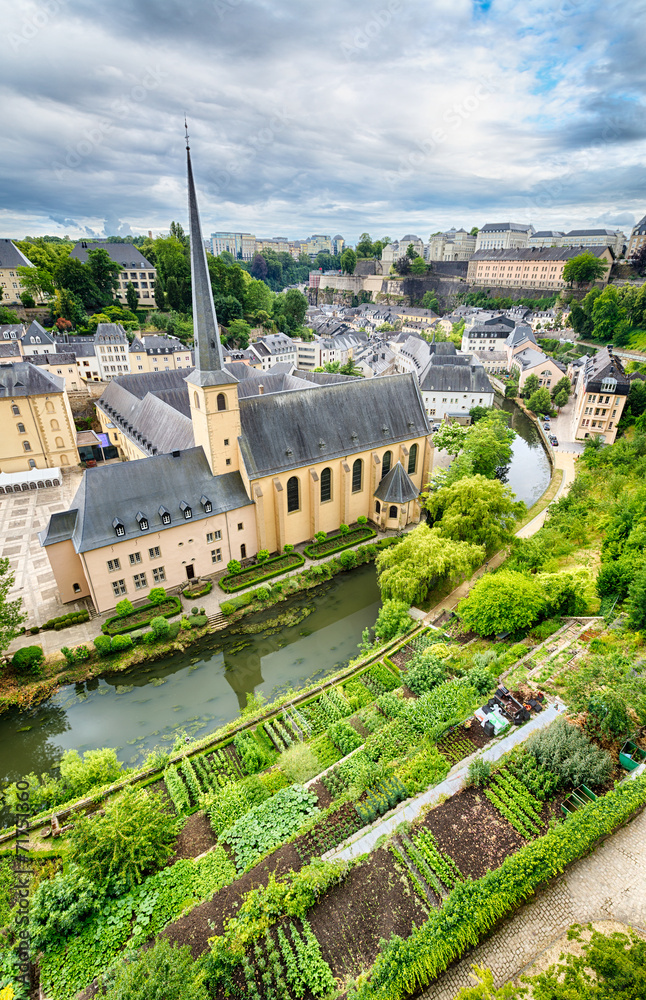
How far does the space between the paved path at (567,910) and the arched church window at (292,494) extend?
26475 mm

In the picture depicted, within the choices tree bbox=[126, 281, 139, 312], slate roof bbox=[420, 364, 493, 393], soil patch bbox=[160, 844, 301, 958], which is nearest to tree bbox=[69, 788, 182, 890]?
soil patch bbox=[160, 844, 301, 958]

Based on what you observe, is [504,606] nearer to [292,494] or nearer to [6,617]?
[292,494]

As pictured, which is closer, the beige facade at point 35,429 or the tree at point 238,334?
the beige facade at point 35,429

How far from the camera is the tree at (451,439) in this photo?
4900cm

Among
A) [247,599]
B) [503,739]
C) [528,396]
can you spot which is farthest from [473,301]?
[503,739]

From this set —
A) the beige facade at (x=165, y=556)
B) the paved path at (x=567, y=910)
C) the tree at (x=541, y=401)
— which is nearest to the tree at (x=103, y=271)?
the beige facade at (x=165, y=556)

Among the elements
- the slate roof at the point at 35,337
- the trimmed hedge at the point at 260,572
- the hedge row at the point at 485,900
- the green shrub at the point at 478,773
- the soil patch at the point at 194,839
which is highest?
the slate roof at the point at 35,337

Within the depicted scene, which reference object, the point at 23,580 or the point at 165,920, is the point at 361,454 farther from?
the point at 165,920

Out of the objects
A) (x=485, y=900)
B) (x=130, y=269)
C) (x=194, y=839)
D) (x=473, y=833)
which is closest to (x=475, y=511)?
(x=473, y=833)

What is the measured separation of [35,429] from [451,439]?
4407 centimetres

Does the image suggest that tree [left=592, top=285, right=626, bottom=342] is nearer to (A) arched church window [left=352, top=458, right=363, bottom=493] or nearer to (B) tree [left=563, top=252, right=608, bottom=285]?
(B) tree [left=563, top=252, right=608, bottom=285]

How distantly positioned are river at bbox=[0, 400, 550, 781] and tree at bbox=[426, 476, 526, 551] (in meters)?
7.59

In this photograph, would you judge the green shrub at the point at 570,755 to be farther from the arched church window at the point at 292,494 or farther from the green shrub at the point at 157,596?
the arched church window at the point at 292,494

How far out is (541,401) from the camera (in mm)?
69938
